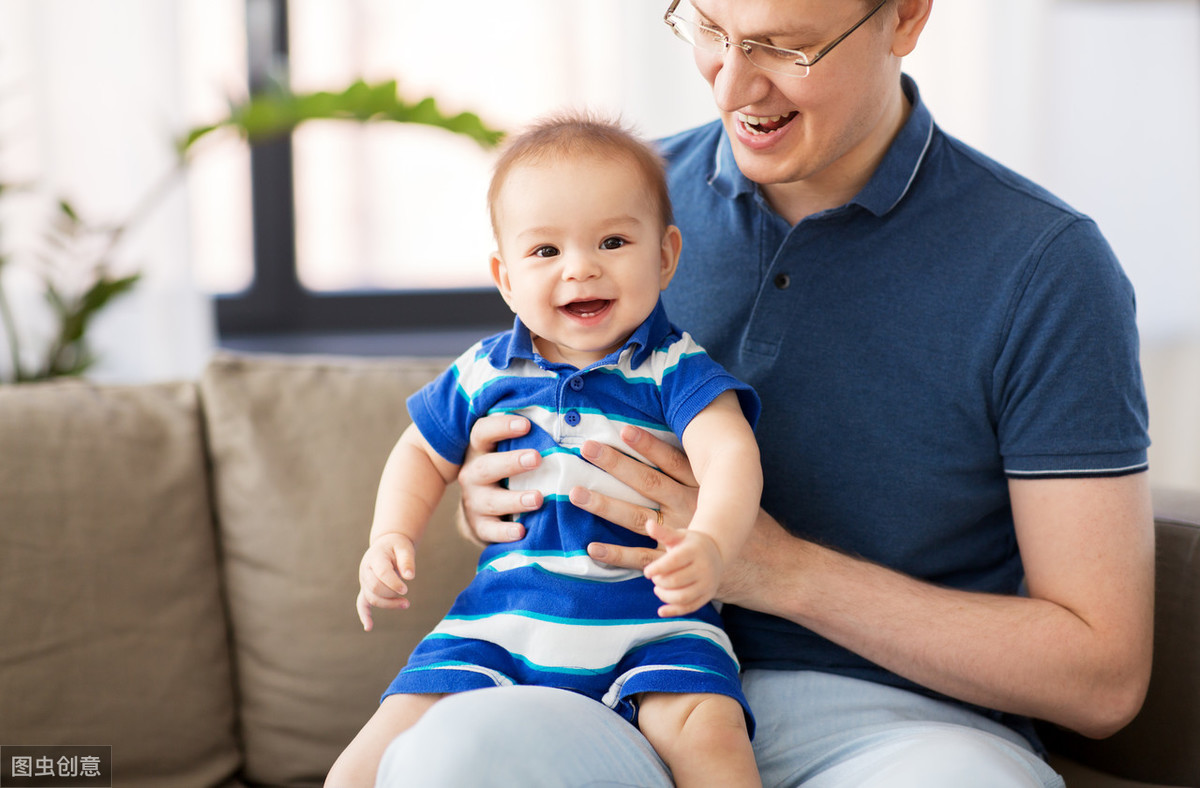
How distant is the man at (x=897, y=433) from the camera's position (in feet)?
3.87

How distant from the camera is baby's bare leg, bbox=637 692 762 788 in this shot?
3.28 feet

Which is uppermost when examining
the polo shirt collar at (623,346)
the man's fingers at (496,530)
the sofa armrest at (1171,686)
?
the polo shirt collar at (623,346)

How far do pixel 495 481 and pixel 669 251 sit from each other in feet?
1.12

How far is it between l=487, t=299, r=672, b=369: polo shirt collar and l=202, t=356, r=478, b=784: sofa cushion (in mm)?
440

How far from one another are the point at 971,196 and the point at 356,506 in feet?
Result: 3.20

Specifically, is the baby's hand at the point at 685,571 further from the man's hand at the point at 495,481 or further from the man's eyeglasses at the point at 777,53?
the man's eyeglasses at the point at 777,53

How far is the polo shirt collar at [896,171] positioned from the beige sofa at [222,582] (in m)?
0.60

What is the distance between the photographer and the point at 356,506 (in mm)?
1553

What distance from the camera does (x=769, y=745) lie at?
1.25 m

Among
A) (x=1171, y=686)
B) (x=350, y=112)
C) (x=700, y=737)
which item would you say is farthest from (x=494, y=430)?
(x=350, y=112)

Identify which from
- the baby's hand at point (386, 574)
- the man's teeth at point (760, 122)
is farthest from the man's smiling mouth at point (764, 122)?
the baby's hand at point (386, 574)

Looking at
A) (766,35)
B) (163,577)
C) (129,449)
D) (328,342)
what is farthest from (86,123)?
(766,35)

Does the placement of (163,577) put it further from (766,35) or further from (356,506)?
(766,35)

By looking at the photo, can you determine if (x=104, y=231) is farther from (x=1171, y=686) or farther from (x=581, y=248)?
(x=1171, y=686)
